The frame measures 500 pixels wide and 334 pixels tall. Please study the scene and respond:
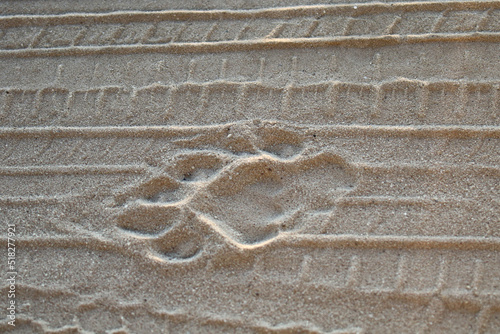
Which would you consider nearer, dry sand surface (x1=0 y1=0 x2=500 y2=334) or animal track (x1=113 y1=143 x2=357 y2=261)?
dry sand surface (x1=0 y1=0 x2=500 y2=334)

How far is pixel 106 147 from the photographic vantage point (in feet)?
6.25

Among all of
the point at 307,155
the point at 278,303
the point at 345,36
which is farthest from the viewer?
the point at 345,36

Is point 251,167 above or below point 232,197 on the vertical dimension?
above

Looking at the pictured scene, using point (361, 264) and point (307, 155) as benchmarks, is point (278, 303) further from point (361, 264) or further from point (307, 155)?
point (307, 155)

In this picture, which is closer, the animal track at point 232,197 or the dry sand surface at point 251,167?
the dry sand surface at point 251,167

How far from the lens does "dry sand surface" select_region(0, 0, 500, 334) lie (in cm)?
160

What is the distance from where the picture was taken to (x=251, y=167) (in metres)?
1.79

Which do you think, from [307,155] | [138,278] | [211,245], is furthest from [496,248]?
[138,278]

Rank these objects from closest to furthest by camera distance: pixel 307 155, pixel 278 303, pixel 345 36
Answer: pixel 278 303 < pixel 307 155 < pixel 345 36

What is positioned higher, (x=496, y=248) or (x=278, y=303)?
(x=496, y=248)

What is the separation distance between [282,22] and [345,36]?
278 millimetres

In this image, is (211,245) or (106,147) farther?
(106,147)

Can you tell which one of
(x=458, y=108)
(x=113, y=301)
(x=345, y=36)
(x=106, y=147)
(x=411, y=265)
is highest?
(x=345, y=36)

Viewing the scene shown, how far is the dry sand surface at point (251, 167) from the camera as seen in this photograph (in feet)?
5.26
